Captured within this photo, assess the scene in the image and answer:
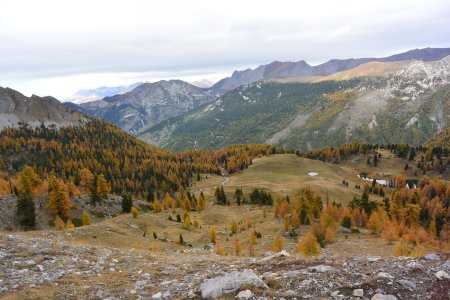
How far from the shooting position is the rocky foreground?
15.6 meters

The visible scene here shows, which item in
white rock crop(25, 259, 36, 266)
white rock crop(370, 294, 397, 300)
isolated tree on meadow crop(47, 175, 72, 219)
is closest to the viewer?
white rock crop(370, 294, 397, 300)

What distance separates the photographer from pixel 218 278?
1812 centimetres

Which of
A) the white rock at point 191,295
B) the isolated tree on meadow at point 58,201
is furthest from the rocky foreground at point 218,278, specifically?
the isolated tree on meadow at point 58,201

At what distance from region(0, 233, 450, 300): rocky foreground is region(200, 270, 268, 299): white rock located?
0.05 metres

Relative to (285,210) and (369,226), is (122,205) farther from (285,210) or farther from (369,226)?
(369,226)

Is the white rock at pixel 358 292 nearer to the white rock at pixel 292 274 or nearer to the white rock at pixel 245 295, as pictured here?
the white rock at pixel 292 274

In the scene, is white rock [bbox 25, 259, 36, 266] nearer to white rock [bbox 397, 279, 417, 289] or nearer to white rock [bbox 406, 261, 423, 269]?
white rock [bbox 397, 279, 417, 289]

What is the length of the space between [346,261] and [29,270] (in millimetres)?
21307

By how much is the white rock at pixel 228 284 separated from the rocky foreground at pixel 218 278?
1.9 inches

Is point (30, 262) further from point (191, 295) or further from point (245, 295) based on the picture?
point (245, 295)

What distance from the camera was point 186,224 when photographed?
3273 inches

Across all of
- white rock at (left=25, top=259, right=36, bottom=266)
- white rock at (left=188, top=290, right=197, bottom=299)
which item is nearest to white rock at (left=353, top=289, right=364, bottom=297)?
white rock at (left=188, top=290, right=197, bottom=299)

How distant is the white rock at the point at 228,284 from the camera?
650 inches

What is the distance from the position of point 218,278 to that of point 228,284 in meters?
1.43
